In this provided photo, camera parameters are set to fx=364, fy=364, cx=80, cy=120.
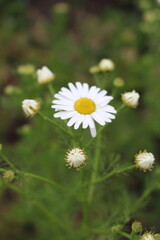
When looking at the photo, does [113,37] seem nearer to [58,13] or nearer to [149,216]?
[58,13]

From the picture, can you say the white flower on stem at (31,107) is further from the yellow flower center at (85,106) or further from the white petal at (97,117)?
the white petal at (97,117)

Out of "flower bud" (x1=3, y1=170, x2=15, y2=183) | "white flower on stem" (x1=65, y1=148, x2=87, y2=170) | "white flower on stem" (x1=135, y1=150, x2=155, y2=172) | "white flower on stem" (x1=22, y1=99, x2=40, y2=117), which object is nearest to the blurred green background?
"flower bud" (x1=3, y1=170, x2=15, y2=183)

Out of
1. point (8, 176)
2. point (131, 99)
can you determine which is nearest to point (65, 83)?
point (131, 99)

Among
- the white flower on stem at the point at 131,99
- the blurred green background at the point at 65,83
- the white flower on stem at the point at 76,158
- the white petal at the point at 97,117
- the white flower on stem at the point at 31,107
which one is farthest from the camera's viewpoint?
the blurred green background at the point at 65,83

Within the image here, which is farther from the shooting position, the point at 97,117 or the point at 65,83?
the point at 65,83

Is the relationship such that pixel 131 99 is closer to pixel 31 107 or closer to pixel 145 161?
pixel 145 161

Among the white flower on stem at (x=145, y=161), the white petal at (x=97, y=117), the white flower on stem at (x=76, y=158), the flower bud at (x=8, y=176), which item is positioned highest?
the white petal at (x=97, y=117)

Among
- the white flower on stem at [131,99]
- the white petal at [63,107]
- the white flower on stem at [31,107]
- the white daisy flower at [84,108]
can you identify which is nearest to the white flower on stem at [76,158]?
the white daisy flower at [84,108]
